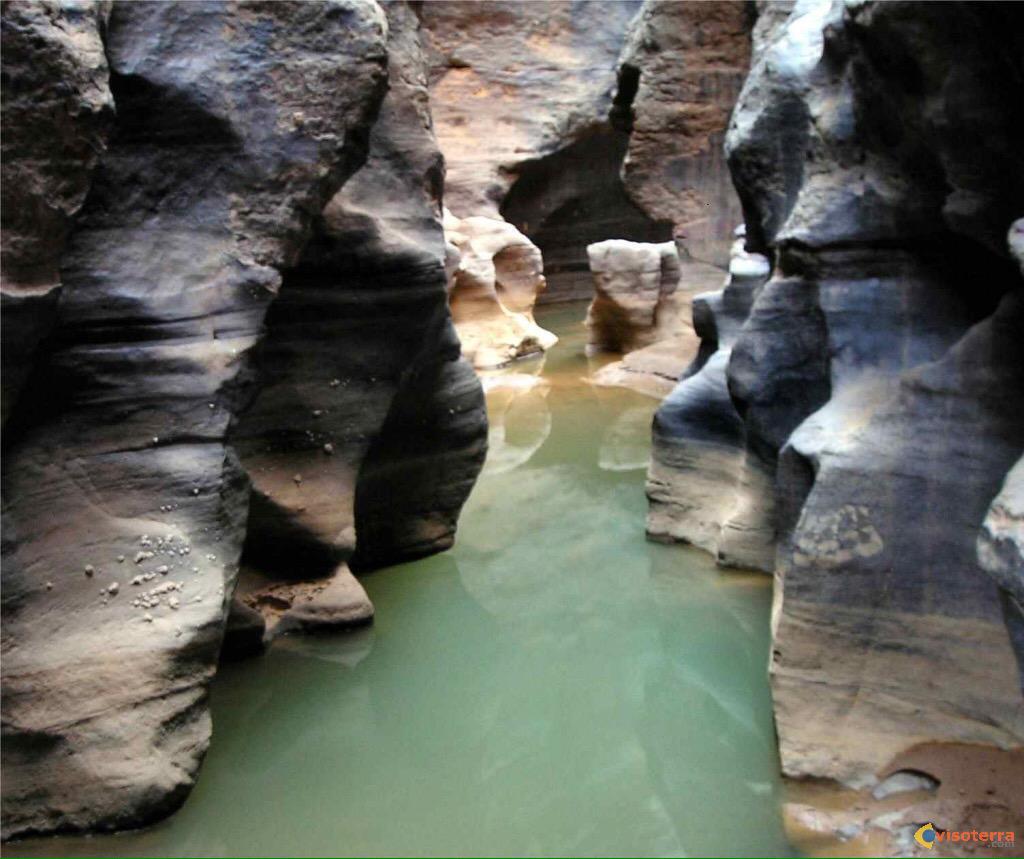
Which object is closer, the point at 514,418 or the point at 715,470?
the point at 715,470

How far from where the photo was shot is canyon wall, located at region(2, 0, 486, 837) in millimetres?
3051

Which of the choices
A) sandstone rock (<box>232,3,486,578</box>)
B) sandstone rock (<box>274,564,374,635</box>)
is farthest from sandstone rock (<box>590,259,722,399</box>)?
sandstone rock (<box>274,564,374,635</box>)

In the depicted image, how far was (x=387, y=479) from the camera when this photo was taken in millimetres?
5535

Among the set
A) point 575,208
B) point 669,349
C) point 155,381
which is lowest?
point 669,349

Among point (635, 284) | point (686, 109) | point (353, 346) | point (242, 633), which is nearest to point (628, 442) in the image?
point (686, 109)

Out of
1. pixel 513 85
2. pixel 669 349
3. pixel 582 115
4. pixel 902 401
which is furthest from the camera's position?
pixel 582 115

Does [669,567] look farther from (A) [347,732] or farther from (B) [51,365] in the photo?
(B) [51,365]

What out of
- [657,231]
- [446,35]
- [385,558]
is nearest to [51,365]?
[385,558]

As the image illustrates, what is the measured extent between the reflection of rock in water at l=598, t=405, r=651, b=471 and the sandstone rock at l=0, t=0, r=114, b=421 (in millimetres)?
5269

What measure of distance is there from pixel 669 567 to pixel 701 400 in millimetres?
1047

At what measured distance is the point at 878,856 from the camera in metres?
3.01

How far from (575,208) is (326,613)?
46.8 feet

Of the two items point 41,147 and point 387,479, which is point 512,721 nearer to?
point 387,479

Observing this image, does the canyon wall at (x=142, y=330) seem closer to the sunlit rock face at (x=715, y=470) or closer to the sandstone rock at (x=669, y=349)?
the sunlit rock face at (x=715, y=470)
